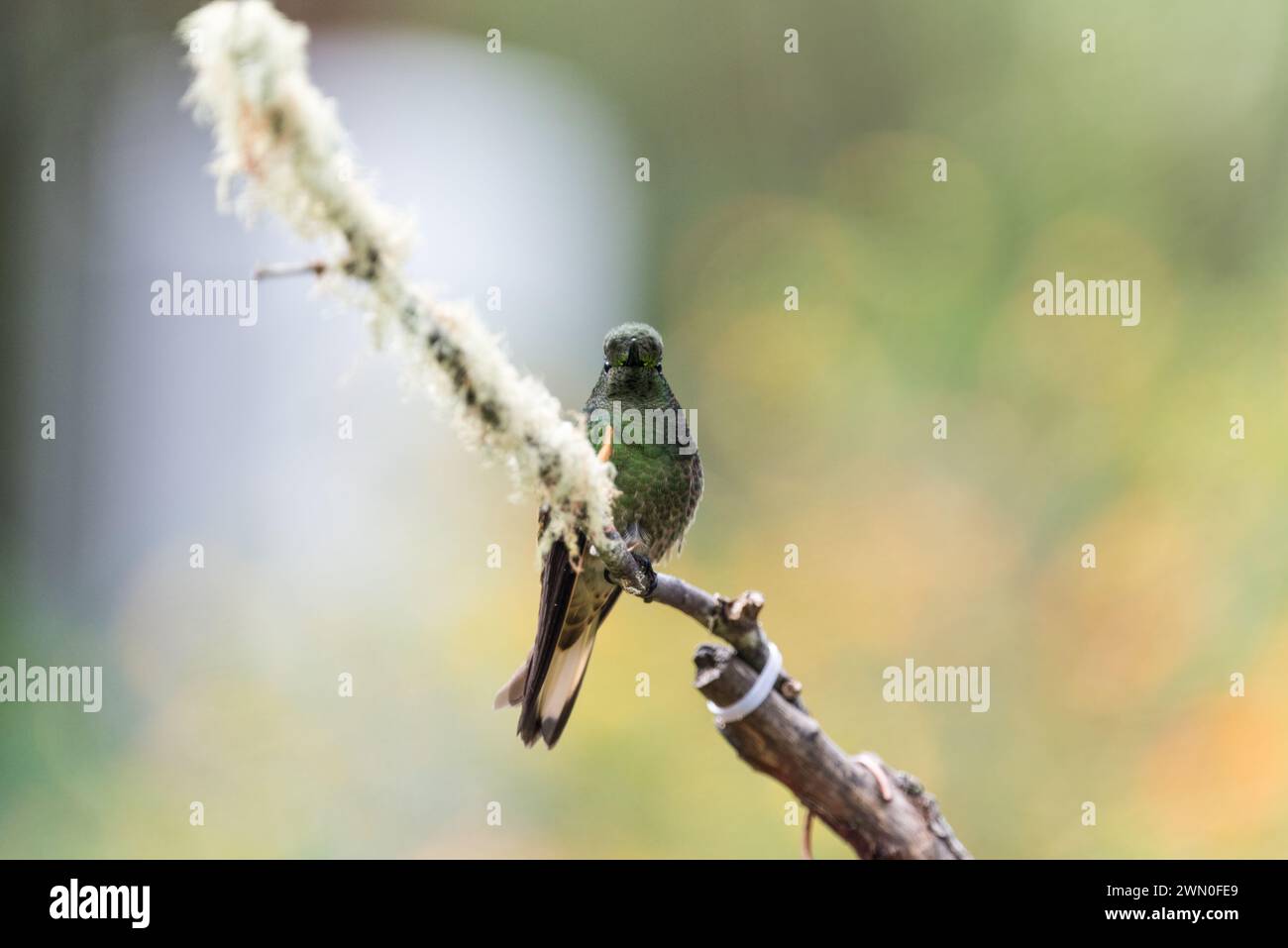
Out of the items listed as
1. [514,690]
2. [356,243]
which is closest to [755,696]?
[514,690]

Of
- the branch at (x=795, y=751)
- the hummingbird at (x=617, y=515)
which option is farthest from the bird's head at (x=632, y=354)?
the branch at (x=795, y=751)

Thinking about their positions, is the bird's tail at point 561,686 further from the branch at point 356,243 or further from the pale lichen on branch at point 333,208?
the pale lichen on branch at point 333,208

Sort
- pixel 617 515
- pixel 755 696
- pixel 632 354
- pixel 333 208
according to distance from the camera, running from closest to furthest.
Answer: pixel 333 208
pixel 755 696
pixel 632 354
pixel 617 515

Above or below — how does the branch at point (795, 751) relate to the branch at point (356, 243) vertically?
below

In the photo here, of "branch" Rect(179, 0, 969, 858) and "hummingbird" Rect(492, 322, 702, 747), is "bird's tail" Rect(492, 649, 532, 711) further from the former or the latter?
"branch" Rect(179, 0, 969, 858)

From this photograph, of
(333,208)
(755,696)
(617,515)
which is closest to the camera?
(333,208)

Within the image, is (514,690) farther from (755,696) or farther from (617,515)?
(755,696)

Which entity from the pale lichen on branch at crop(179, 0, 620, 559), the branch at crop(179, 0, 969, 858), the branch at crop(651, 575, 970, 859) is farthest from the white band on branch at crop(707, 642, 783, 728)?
Answer: the pale lichen on branch at crop(179, 0, 620, 559)
